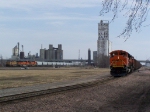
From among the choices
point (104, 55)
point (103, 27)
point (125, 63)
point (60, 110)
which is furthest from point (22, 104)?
point (104, 55)

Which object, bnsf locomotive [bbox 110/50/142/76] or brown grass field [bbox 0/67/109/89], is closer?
brown grass field [bbox 0/67/109/89]

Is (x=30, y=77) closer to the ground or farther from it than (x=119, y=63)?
closer to the ground

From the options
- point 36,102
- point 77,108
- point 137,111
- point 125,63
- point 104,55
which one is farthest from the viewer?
point 104,55

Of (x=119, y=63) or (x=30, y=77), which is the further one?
(x=119, y=63)

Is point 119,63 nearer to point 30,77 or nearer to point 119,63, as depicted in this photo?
point 119,63

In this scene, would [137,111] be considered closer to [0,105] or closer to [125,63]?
[0,105]

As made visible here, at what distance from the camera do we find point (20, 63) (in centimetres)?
15362

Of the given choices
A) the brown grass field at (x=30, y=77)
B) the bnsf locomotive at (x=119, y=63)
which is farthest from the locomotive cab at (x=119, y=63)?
the brown grass field at (x=30, y=77)

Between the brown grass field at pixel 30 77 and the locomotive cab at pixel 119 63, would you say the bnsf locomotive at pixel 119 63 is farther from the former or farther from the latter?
the brown grass field at pixel 30 77

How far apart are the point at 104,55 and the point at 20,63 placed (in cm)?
4718

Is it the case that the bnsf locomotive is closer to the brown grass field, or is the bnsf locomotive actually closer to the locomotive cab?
the locomotive cab

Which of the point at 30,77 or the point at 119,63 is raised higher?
the point at 119,63

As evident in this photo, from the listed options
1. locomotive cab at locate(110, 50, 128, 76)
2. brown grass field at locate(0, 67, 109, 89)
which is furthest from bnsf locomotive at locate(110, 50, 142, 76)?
brown grass field at locate(0, 67, 109, 89)

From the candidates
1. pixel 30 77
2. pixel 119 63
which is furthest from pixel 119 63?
pixel 30 77
